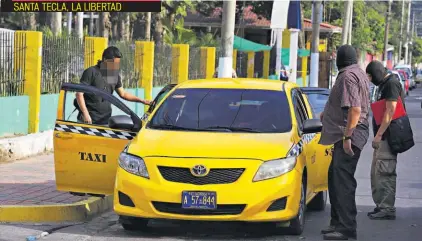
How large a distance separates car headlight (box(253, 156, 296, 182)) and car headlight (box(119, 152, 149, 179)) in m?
1.05

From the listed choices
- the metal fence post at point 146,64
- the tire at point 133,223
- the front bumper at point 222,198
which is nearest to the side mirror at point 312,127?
the front bumper at point 222,198

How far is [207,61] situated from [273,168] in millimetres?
20412

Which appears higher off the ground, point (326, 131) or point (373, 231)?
point (326, 131)

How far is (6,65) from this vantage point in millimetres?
15641

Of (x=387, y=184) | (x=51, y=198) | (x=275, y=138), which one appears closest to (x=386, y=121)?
(x=387, y=184)

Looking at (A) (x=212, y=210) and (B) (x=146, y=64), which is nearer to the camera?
(A) (x=212, y=210)

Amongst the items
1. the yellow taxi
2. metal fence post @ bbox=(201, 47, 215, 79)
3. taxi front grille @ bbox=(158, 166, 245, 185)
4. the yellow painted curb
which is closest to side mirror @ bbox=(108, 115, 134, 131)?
the yellow taxi

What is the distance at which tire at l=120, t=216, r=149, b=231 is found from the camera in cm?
880

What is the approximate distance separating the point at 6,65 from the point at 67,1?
2007 millimetres

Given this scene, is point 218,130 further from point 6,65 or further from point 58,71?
point 58,71

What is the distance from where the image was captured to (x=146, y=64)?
22609 millimetres

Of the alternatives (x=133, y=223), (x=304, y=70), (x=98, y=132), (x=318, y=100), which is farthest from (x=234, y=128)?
(x=304, y=70)

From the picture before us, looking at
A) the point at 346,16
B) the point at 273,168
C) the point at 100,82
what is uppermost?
the point at 346,16

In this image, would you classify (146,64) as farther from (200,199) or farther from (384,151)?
(200,199)
